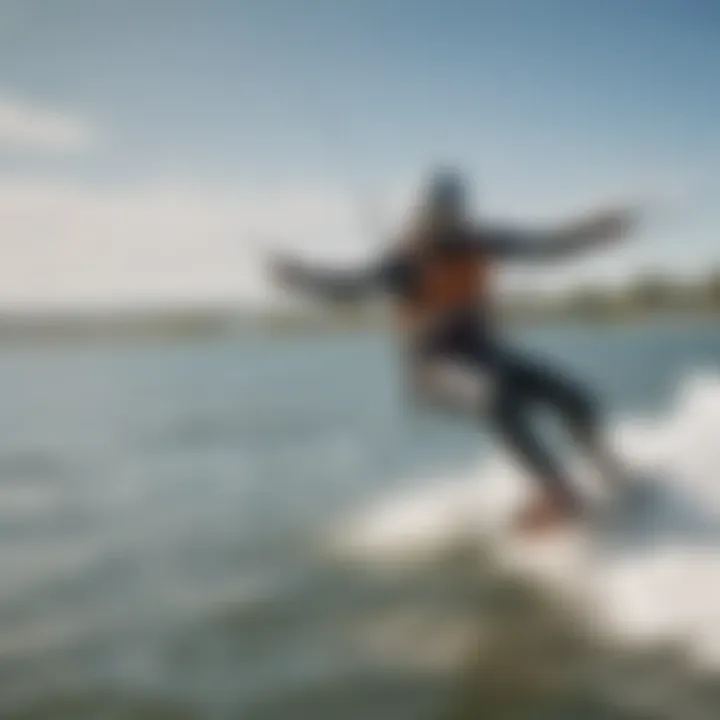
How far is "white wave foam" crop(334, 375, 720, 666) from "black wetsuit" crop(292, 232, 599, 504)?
0.32ft

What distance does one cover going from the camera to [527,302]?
7.79ft

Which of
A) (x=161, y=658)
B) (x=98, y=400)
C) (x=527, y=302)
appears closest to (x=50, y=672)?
(x=161, y=658)

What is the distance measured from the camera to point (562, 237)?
2189 mm

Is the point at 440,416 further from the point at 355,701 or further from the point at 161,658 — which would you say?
the point at 161,658

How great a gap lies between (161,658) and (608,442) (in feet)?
4.20

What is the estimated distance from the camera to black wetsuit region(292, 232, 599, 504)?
88.3 inches

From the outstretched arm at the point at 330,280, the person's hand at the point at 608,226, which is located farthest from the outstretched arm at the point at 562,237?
the outstretched arm at the point at 330,280

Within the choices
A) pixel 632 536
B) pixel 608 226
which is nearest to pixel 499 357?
pixel 608 226

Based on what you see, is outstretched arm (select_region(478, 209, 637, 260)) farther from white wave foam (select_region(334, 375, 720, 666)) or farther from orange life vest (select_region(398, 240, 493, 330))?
white wave foam (select_region(334, 375, 720, 666))

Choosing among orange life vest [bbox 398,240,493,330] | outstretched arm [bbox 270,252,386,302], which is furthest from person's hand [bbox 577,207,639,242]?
outstretched arm [bbox 270,252,386,302]

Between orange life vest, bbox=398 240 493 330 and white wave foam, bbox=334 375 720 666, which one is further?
orange life vest, bbox=398 240 493 330

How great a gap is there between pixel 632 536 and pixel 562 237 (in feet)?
2.58

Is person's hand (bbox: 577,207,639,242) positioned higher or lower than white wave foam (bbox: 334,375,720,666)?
higher

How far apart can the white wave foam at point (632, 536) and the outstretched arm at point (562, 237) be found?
0.55 m
